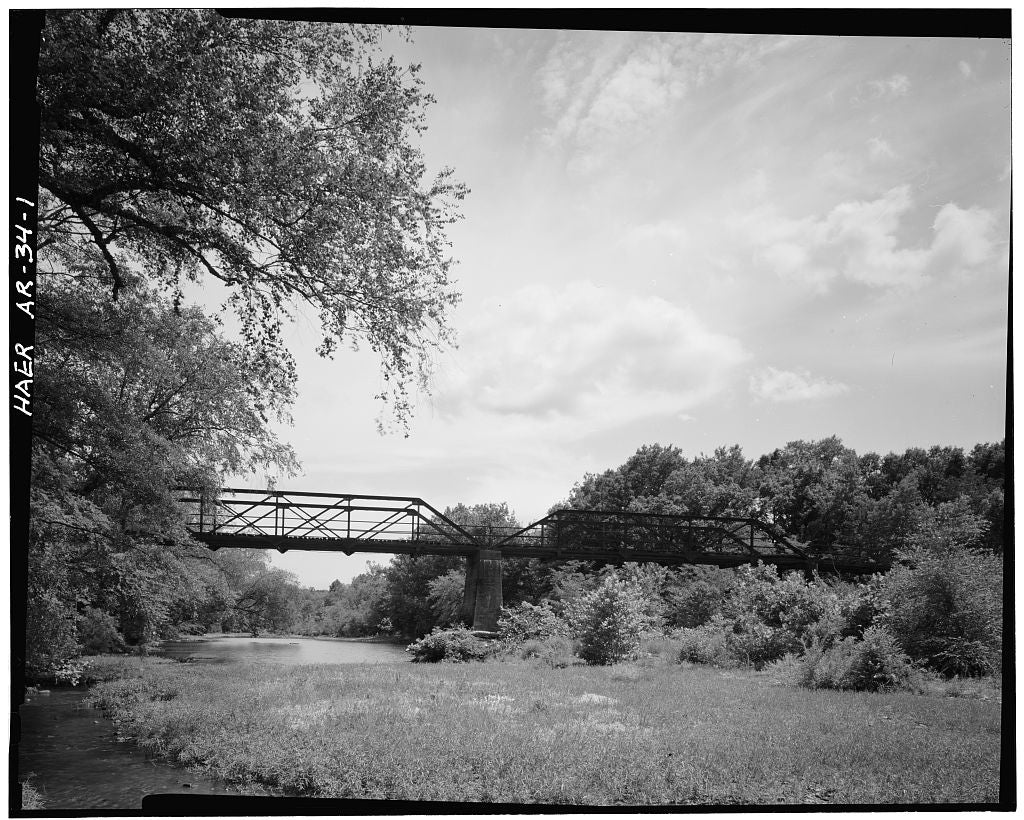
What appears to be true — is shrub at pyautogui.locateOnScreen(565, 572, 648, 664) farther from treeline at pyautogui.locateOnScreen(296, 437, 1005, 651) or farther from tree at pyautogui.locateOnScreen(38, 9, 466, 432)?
tree at pyautogui.locateOnScreen(38, 9, 466, 432)

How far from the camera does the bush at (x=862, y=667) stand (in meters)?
→ 9.09

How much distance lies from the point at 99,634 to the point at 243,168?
7.75 meters

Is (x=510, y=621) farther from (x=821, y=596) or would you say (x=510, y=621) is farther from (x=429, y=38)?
(x=429, y=38)

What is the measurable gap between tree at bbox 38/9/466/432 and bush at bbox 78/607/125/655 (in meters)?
5.01

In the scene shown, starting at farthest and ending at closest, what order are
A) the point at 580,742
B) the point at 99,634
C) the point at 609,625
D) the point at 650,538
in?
the point at 650,538 → the point at 609,625 → the point at 99,634 → the point at 580,742

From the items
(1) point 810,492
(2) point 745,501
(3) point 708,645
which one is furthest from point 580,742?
(1) point 810,492

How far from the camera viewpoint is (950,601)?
939 centimetres

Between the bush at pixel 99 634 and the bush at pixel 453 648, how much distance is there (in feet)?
19.3

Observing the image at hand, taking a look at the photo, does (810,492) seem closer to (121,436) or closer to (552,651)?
(552,651)

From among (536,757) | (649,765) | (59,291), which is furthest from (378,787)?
(59,291)

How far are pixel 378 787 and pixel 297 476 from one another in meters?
4.60

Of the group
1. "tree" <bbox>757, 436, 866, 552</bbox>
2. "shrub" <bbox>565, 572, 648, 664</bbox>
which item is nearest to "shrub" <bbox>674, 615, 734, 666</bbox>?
"shrub" <bbox>565, 572, 648, 664</bbox>

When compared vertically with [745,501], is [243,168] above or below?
above

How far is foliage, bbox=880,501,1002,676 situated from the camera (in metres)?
9.01
